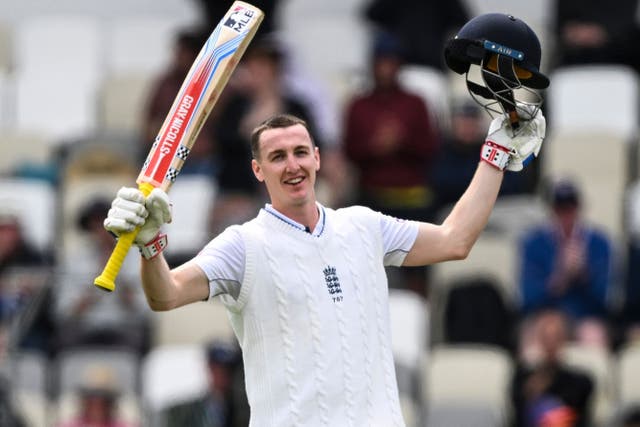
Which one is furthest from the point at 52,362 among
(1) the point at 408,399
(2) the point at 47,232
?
(1) the point at 408,399

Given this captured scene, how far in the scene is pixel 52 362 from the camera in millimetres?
10945

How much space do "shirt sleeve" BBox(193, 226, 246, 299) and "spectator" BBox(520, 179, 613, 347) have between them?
17.1ft

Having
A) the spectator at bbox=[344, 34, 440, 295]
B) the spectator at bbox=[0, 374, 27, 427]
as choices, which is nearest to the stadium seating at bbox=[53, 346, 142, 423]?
the spectator at bbox=[0, 374, 27, 427]

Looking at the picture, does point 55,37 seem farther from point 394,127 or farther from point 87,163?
point 394,127

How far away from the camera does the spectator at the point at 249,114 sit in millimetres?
11750

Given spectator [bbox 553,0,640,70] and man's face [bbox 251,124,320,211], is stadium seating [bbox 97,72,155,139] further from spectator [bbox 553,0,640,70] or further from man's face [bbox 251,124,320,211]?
man's face [bbox 251,124,320,211]

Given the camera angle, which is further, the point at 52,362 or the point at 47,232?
the point at 47,232

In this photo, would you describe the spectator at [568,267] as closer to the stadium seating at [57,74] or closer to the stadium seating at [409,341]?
the stadium seating at [409,341]

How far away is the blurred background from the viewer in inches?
411

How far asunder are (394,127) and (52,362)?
108 inches

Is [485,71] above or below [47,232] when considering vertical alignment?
above

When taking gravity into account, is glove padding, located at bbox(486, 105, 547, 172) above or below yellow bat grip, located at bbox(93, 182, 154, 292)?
above

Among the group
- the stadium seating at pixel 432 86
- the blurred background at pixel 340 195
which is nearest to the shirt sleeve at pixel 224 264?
the blurred background at pixel 340 195

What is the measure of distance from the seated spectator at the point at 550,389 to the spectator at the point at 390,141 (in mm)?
1712
